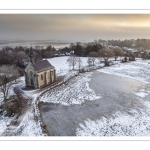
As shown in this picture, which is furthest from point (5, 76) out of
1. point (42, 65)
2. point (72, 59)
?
point (72, 59)

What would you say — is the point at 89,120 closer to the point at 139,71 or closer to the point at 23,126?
the point at 23,126

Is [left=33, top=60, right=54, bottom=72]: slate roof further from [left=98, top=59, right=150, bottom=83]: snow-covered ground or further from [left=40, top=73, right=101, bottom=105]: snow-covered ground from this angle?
[left=98, top=59, right=150, bottom=83]: snow-covered ground

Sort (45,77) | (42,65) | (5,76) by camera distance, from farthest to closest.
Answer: (42,65) → (45,77) → (5,76)

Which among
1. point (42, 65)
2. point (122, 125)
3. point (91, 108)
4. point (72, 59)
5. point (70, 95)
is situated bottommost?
point (122, 125)

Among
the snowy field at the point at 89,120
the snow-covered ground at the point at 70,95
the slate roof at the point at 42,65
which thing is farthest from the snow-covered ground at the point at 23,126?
the slate roof at the point at 42,65

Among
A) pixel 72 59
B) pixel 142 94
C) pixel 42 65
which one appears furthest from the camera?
pixel 72 59
